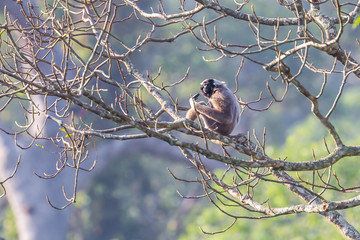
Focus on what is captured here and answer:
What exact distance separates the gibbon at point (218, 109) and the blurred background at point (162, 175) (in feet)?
17.7

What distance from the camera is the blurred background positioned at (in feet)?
43.8

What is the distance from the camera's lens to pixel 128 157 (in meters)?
20.8

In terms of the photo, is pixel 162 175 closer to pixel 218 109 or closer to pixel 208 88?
pixel 208 88

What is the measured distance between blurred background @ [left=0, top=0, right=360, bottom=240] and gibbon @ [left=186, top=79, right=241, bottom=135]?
5.39m

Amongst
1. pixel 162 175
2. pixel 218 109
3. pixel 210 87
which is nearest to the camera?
pixel 218 109

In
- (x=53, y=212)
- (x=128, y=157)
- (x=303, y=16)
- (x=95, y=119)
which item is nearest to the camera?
(x=303, y=16)

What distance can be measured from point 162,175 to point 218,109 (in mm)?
16634

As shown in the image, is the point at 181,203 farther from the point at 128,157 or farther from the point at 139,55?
the point at 139,55

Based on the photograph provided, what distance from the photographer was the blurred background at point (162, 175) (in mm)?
13336

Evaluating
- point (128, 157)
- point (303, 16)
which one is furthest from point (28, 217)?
point (303, 16)

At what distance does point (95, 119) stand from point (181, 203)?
5089 millimetres

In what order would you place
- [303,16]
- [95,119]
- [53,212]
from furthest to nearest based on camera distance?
1. [95,119]
2. [53,212]
3. [303,16]

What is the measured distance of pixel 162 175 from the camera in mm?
22922

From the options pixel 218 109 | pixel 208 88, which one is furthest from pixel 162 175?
pixel 218 109
